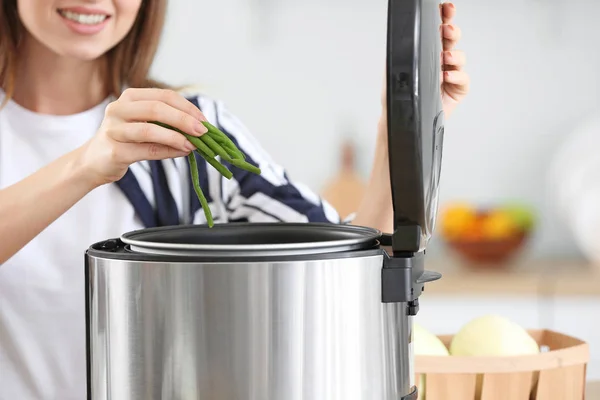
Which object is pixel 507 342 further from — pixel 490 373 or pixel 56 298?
pixel 56 298

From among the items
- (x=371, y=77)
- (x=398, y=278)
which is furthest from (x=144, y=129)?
(x=371, y=77)

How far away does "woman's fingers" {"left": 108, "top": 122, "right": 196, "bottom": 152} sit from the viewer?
67 centimetres

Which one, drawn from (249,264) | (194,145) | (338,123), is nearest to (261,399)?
(249,264)

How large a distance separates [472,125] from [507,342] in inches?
70.7

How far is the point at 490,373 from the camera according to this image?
2.71 ft

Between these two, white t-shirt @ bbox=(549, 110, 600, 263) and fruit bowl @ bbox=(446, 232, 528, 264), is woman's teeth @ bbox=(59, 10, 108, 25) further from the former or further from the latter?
white t-shirt @ bbox=(549, 110, 600, 263)

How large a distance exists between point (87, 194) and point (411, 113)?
2.28ft

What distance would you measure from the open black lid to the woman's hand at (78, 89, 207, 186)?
0.18m

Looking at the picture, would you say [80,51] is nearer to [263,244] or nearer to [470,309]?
[263,244]

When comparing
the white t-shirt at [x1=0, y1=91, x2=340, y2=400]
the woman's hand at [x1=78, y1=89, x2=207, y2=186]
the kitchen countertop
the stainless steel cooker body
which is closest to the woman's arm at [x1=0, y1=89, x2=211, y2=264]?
the woman's hand at [x1=78, y1=89, x2=207, y2=186]

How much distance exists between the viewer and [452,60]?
0.88 metres

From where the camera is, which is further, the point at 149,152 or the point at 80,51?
the point at 80,51

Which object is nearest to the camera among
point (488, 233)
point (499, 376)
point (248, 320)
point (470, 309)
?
point (248, 320)

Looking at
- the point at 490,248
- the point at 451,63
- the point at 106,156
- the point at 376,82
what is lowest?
the point at 490,248
